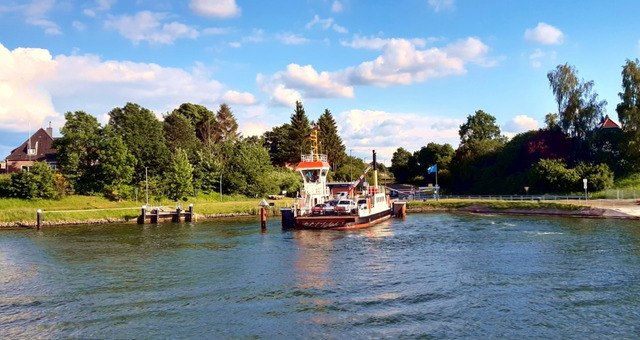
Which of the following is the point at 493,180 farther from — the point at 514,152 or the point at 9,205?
the point at 9,205

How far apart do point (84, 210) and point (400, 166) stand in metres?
107

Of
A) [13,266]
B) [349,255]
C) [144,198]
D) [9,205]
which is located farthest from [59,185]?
[349,255]

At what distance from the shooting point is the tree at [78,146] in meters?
82.4

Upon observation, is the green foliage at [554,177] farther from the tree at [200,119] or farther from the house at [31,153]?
the house at [31,153]

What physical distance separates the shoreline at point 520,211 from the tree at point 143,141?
2259 cm

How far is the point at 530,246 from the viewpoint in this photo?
39.8 m

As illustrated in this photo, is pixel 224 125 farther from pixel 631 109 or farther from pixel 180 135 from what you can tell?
pixel 631 109

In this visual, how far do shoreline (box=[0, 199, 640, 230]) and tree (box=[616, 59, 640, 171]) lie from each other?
48.2 feet

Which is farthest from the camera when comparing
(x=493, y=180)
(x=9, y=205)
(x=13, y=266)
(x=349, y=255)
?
(x=493, y=180)

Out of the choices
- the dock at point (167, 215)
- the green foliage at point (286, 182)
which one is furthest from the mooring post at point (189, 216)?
the green foliage at point (286, 182)

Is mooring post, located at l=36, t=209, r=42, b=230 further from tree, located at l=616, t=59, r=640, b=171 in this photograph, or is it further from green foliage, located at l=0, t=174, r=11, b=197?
tree, located at l=616, t=59, r=640, b=171

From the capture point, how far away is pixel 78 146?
84.7 m

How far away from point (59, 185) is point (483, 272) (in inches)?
2632

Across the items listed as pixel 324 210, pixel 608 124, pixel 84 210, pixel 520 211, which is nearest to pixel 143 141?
pixel 84 210
